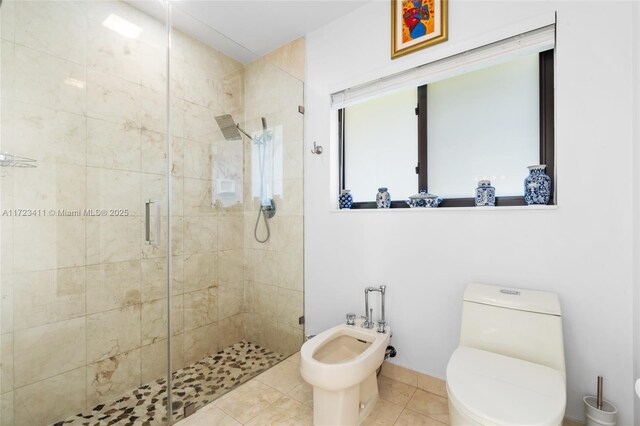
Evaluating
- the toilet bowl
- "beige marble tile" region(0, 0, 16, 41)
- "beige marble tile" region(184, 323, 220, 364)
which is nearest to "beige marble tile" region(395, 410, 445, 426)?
the toilet bowl

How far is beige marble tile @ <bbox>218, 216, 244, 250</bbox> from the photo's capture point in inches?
82.6

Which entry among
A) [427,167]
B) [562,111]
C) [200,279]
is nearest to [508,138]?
[562,111]

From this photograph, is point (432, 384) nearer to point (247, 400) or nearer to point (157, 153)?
point (247, 400)

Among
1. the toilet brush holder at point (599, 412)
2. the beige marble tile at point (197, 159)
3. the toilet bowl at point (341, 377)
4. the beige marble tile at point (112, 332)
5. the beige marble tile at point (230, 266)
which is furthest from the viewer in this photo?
the beige marble tile at point (230, 266)

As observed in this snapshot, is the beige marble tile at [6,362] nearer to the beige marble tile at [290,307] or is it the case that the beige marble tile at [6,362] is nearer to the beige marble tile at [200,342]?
the beige marble tile at [200,342]

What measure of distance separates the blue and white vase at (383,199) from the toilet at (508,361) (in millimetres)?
726

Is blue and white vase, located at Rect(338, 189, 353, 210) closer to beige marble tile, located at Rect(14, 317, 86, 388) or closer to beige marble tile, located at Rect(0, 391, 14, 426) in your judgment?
beige marble tile, located at Rect(14, 317, 86, 388)

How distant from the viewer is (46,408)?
153 centimetres

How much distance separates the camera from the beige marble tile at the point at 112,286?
5.60 ft

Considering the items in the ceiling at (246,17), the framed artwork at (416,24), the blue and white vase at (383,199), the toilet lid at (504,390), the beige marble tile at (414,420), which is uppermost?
the ceiling at (246,17)

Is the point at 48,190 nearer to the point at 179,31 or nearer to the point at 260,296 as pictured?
the point at 179,31

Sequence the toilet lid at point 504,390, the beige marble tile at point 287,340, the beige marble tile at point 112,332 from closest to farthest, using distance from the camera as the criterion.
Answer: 1. the toilet lid at point 504,390
2. the beige marble tile at point 112,332
3. the beige marble tile at point 287,340

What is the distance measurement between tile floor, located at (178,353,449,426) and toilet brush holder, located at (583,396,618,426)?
0.60 metres

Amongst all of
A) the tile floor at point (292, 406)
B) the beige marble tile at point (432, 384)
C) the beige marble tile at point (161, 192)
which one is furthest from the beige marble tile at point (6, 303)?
the beige marble tile at point (432, 384)
